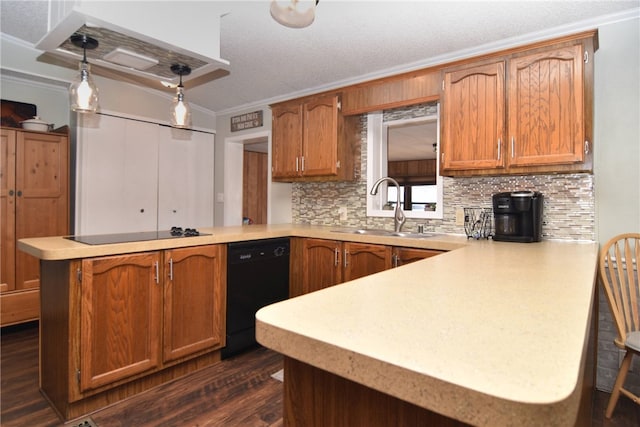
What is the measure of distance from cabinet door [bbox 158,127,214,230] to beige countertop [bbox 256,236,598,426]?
12.2 feet

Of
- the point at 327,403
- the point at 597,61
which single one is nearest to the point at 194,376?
the point at 327,403

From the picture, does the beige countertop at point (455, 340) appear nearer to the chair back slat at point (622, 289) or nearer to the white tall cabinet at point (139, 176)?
the chair back slat at point (622, 289)

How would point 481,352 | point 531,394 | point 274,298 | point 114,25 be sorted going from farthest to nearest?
point 274,298 < point 114,25 < point 481,352 < point 531,394

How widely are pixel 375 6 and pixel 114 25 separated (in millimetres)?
1458

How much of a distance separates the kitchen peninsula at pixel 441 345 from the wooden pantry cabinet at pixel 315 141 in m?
2.05

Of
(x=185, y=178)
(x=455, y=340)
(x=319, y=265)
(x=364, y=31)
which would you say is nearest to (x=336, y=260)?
(x=319, y=265)

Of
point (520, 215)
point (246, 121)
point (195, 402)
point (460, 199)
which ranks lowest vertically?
point (195, 402)

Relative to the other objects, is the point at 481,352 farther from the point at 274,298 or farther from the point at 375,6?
the point at 274,298

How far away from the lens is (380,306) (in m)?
0.78

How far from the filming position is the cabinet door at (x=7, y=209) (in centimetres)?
302

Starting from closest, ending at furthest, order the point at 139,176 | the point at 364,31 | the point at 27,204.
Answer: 1. the point at 364,31
2. the point at 27,204
3. the point at 139,176

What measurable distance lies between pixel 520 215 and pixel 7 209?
3950 mm

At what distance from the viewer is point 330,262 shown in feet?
9.21

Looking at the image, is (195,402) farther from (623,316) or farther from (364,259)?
(623,316)
